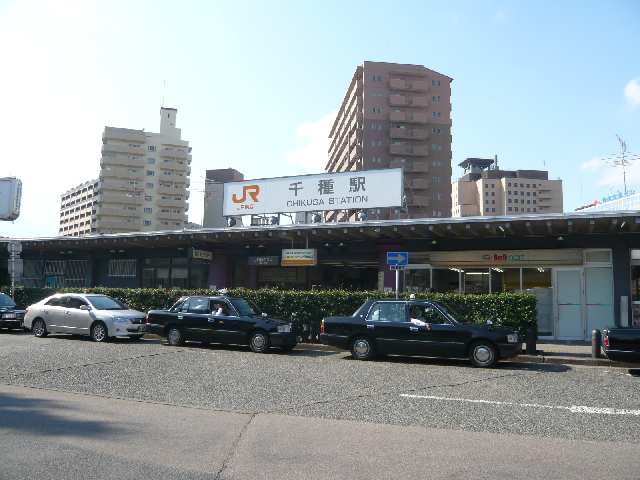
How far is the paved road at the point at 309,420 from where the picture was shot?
210 inches

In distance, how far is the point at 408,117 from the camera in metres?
94.8

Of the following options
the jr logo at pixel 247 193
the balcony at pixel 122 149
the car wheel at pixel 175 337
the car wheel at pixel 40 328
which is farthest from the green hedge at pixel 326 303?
the balcony at pixel 122 149

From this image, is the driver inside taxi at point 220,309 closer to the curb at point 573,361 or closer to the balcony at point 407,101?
the curb at point 573,361

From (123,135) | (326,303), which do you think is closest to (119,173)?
(123,135)

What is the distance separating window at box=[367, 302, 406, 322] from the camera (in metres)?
13.7

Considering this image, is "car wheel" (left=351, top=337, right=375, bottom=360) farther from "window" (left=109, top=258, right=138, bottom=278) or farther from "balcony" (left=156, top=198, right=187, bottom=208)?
"balcony" (left=156, top=198, right=187, bottom=208)

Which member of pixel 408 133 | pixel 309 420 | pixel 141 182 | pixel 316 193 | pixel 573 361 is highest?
pixel 408 133

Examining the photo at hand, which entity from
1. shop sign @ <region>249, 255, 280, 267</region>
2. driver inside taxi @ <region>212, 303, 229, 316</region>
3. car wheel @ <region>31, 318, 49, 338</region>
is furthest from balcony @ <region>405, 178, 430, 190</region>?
driver inside taxi @ <region>212, 303, 229, 316</region>

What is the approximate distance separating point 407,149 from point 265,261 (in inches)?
2913

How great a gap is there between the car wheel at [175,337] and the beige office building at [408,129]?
7625 cm

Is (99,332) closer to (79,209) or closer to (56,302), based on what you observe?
(56,302)

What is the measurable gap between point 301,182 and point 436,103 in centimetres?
7875

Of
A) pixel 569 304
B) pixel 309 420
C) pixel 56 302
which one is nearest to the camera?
pixel 309 420

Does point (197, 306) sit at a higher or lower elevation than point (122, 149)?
lower
